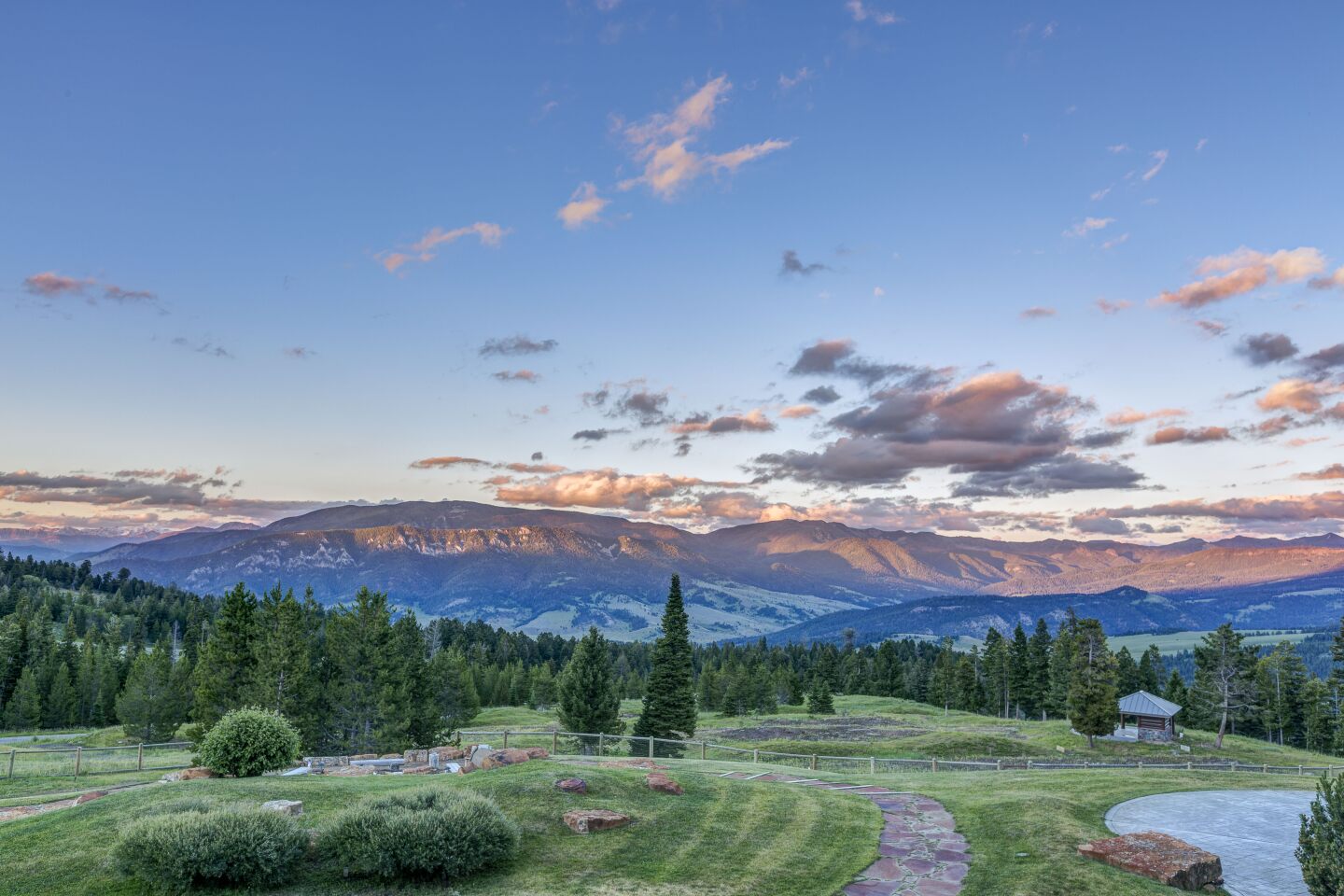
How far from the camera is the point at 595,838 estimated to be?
59.5 feet

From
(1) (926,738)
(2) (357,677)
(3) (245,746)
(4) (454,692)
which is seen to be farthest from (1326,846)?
(4) (454,692)

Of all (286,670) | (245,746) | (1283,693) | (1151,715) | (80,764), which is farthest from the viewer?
(1283,693)

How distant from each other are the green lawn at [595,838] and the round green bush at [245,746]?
6.67ft

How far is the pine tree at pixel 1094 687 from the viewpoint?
2768 inches

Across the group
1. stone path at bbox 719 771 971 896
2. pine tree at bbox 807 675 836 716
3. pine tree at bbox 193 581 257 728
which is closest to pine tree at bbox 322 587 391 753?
pine tree at bbox 193 581 257 728

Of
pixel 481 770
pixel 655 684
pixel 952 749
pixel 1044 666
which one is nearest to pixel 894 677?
pixel 1044 666

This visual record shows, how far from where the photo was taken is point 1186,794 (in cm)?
2575

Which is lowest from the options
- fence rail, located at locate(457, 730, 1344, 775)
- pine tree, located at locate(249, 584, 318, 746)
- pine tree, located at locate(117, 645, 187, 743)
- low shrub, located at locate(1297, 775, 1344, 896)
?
pine tree, located at locate(117, 645, 187, 743)

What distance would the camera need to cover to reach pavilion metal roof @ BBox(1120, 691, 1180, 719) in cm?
8088

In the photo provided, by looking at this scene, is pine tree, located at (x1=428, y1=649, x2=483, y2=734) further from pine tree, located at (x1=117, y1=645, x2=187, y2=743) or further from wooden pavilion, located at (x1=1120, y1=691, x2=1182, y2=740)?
wooden pavilion, located at (x1=1120, y1=691, x2=1182, y2=740)

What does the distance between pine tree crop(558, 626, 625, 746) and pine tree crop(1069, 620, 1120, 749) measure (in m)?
45.4

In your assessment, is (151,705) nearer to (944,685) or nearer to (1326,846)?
(1326,846)

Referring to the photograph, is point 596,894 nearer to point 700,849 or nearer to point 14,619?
point 700,849

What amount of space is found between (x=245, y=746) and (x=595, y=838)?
43.8 ft
